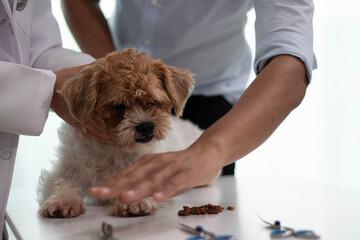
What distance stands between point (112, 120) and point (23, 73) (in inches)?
15.0

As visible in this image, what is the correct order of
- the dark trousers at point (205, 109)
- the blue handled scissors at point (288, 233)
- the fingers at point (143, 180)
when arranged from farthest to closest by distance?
the dark trousers at point (205, 109), the blue handled scissors at point (288, 233), the fingers at point (143, 180)

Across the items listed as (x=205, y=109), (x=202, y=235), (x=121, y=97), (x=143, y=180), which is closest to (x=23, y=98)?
(x=121, y=97)

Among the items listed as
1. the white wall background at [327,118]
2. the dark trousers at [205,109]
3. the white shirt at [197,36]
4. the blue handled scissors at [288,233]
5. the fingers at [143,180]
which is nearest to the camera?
the fingers at [143,180]

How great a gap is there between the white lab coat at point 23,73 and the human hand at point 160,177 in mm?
524

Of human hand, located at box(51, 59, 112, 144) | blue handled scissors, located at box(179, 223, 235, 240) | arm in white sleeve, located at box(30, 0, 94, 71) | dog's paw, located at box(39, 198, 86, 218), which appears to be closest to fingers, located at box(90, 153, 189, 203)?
blue handled scissors, located at box(179, 223, 235, 240)

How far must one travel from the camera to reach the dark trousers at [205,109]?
245 centimetres

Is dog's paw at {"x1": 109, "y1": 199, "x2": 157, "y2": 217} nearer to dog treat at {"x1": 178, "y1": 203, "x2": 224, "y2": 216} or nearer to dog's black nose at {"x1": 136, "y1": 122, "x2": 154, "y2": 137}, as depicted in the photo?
dog treat at {"x1": 178, "y1": 203, "x2": 224, "y2": 216}

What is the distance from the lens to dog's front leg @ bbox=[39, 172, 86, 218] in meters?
1.55

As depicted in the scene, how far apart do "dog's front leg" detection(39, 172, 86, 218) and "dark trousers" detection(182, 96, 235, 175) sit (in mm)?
910

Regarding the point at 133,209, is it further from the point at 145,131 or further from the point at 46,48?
the point at 46,48

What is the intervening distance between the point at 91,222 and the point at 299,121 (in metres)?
2.97

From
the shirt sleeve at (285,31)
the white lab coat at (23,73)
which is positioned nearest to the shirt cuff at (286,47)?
the shirt sleeve at (285,31)

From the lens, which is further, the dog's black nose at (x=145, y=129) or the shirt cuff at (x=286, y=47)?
the dog's black nose at (x=145, y=129)

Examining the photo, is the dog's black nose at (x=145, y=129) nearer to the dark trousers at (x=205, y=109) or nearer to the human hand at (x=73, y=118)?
the human hand at (x=73, y=118)
